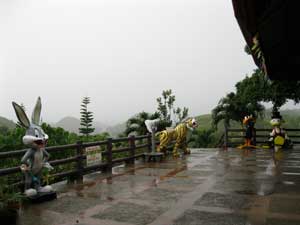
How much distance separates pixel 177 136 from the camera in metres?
13.2

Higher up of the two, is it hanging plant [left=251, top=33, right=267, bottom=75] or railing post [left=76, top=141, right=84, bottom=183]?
hanging plant [left=251, top=33, right=267, bottom=75]

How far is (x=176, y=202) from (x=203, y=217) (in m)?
0.95

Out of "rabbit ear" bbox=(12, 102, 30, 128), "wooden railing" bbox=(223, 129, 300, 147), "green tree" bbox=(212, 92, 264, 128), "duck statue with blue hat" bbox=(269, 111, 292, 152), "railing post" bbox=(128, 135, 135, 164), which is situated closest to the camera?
"rabbit ear" bbox=(12, 102, 30, 128)

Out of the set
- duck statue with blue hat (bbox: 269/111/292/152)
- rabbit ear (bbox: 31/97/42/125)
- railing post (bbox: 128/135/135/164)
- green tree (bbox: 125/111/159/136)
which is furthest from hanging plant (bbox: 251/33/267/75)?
green tree (bbox: 125/111/159/136)

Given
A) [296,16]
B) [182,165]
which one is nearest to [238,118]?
[182,165]

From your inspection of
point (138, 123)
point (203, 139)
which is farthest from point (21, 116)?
point (203, 139)

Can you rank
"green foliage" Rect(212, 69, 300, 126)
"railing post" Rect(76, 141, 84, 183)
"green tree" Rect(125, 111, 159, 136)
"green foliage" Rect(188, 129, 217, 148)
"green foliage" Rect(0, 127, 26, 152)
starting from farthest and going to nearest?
"green foliage" Rect(188, 129, 217, 148) → "green tree" Rect(125, 111, 159, 136) → "green foliage" Rect(212, 69, 300, 126) → "green foliage" Rect(0, 127, 26, 152) → "railing post" Rect(76, 141, 84, 183)

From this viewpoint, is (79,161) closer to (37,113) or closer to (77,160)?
(77,160)

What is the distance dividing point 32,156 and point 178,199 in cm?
272

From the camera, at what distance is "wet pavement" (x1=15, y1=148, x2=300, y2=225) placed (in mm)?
4766

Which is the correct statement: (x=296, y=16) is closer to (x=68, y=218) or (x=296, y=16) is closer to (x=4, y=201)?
(x=68, y=218)

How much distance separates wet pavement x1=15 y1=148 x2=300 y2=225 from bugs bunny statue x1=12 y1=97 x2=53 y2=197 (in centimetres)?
37

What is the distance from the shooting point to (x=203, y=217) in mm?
4824

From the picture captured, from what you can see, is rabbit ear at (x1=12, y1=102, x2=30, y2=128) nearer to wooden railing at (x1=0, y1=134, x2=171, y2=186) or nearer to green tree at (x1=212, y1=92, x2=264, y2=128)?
wooden railing at (x1=0, y1=134, x2=171, y2=186)
